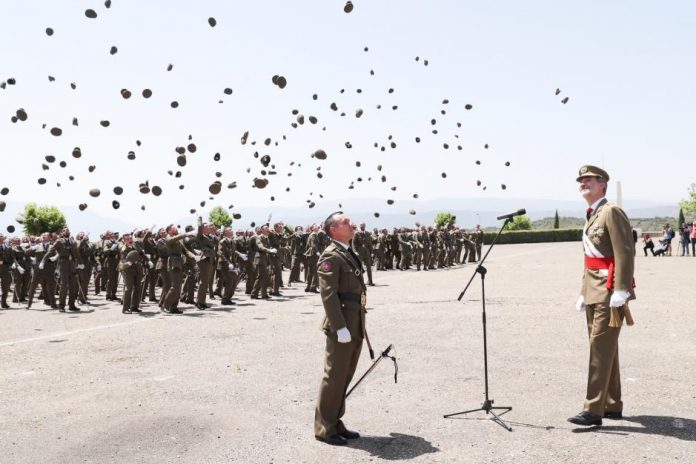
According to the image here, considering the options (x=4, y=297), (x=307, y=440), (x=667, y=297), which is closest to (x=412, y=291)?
(x=667, y=297)

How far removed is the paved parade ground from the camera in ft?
16.6

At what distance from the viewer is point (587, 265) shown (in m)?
5.85

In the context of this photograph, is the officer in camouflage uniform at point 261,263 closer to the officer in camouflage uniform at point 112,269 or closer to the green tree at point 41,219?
the officer in camouflage uniform at point 112,269

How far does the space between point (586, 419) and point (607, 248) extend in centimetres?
152

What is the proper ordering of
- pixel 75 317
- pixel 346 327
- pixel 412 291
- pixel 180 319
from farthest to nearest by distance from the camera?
pixel 412 291, pixel 75 317, pixel 180 319, pixel 346 327

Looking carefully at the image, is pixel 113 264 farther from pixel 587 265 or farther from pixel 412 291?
pixel 587 265

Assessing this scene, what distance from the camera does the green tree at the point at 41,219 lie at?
56650mm

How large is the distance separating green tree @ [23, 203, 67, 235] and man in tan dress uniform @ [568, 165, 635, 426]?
56996mm

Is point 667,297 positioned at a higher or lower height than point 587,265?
lower

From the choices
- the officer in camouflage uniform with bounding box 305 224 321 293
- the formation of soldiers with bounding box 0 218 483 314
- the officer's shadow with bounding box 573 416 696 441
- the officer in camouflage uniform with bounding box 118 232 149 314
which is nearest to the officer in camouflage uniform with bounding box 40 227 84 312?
the formation of soldiers with bounding box 0 218 483 314

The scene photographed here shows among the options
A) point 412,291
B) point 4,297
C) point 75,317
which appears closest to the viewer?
point 75,317

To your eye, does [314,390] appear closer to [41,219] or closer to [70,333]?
[70,333]

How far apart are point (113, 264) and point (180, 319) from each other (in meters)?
5.75

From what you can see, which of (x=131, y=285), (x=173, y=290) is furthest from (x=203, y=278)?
(x=131, y=285)
